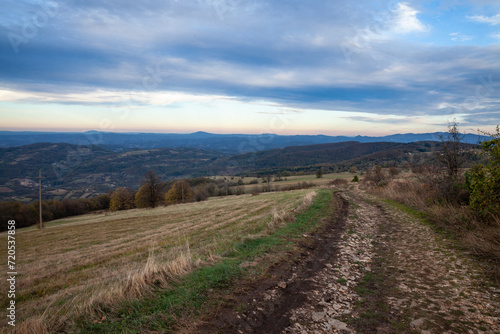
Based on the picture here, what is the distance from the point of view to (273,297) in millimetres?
5066

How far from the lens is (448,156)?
45.2 feet

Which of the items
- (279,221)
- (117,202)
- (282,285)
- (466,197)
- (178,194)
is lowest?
(117,202)

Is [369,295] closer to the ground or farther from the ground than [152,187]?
farther from the ground

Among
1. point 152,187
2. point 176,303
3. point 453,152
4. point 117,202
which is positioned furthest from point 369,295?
point 117,202

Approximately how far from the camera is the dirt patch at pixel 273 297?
4.10m

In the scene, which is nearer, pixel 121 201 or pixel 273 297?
pixel 273 297

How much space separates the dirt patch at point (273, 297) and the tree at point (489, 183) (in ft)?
16.5

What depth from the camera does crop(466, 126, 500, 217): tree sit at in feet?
24.8

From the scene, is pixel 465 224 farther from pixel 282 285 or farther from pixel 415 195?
pixel 282 285

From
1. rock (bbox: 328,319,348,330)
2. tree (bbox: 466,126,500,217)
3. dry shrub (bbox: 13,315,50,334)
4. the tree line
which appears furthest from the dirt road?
the tree line

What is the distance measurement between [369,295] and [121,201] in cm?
7965

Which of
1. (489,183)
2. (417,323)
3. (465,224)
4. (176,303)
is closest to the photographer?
(417,323)

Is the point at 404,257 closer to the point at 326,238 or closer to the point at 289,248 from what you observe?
the point at 326,238

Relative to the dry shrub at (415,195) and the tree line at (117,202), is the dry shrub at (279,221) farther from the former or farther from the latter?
the tree line at (117,202)
